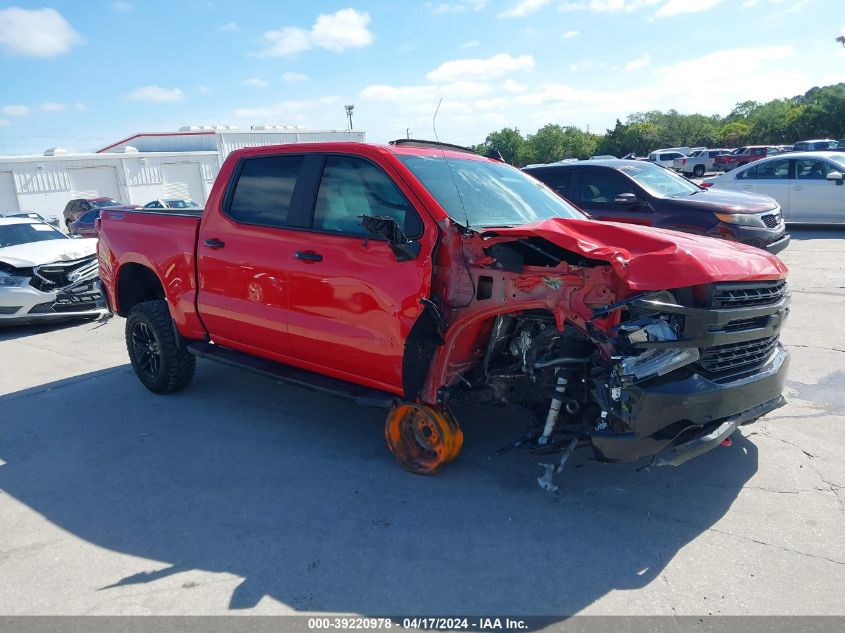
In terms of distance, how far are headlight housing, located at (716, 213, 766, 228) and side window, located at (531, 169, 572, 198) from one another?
2150 mm

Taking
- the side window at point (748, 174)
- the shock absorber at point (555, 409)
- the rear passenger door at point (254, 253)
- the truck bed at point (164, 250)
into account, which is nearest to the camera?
the shock absorber at point (555, 409)

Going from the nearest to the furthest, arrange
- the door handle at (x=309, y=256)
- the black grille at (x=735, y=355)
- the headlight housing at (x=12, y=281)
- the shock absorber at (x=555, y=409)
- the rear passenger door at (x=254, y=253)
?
the black grille at (x=735, y=355) < the shock absorber at (x=555, y=409) < the door handle at (x=309, y=256) < the rear passenger door at (x=254, y=253) < the headlight housing at (x=12, y=281)

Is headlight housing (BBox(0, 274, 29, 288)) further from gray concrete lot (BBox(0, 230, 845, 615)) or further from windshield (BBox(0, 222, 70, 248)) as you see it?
gray concrete lot (BBox(0, 230, 845, 615))

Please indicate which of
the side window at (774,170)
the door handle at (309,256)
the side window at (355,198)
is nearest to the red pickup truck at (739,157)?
the side window at (774,170)

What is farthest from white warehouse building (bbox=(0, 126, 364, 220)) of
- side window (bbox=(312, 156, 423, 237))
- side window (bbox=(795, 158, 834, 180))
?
side window (bbox=(312, 156, 423, 237))

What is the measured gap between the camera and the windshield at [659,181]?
9.58 meters

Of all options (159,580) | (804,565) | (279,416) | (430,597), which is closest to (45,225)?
(279,416)

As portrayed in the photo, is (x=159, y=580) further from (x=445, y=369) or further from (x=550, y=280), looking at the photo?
(x=550, y=280)

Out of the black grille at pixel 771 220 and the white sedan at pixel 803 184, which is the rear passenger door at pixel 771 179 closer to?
the white sedan at pixel 803 184

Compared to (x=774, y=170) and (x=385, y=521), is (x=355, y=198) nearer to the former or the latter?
(x=385, y=521)

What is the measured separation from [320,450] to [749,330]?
285 centimetres

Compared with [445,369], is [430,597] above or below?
below

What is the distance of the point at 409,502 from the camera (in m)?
3.92

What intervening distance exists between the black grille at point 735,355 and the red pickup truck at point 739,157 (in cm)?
3576
